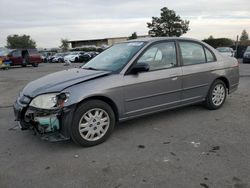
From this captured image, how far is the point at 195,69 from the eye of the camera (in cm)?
546

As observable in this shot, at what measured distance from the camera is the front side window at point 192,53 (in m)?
5.38

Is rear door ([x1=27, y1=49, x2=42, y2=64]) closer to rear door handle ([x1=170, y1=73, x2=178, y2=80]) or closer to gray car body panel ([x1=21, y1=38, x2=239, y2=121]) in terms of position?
gray car body panel ([x1=21, y1=38, x2=239, y2=121])

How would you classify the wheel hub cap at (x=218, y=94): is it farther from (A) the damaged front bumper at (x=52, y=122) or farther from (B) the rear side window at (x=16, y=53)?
(B) the rear side window at (x=16, y=53)

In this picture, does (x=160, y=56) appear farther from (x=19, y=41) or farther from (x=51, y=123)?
(x=19, y=41)

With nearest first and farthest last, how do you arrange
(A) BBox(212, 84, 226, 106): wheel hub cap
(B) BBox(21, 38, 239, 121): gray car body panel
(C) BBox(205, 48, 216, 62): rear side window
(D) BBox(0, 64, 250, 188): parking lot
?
1. (D) BBox(0, 64, 250, 188): parking lot
2. (B) BBox(21, 38, 239, 121): gray car body panel
3. (C) BBox(205, 48, 216, 62): rear side window
4. (A) BBox(212, 84, 226, 106): wheel hub cap

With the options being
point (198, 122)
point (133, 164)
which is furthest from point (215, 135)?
point (133, 164)

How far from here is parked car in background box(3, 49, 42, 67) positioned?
26.7 metres

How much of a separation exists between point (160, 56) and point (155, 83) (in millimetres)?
552

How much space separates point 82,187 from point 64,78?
79.4 inches

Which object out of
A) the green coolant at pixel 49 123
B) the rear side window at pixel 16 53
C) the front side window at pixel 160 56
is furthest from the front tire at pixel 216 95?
the rear side window at pixel 16 53

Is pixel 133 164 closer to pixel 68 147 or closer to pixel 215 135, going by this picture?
pixel 68 147

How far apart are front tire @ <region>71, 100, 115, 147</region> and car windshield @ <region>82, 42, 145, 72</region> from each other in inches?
29.3

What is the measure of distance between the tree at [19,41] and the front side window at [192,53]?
9190cm

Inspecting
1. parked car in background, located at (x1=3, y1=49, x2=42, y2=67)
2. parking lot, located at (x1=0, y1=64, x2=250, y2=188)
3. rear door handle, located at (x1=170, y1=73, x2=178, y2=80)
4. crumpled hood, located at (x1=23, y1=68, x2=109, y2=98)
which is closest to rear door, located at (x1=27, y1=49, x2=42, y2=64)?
parked car in background, located at (x1=3, y1=49, x2=42, y2=67)
